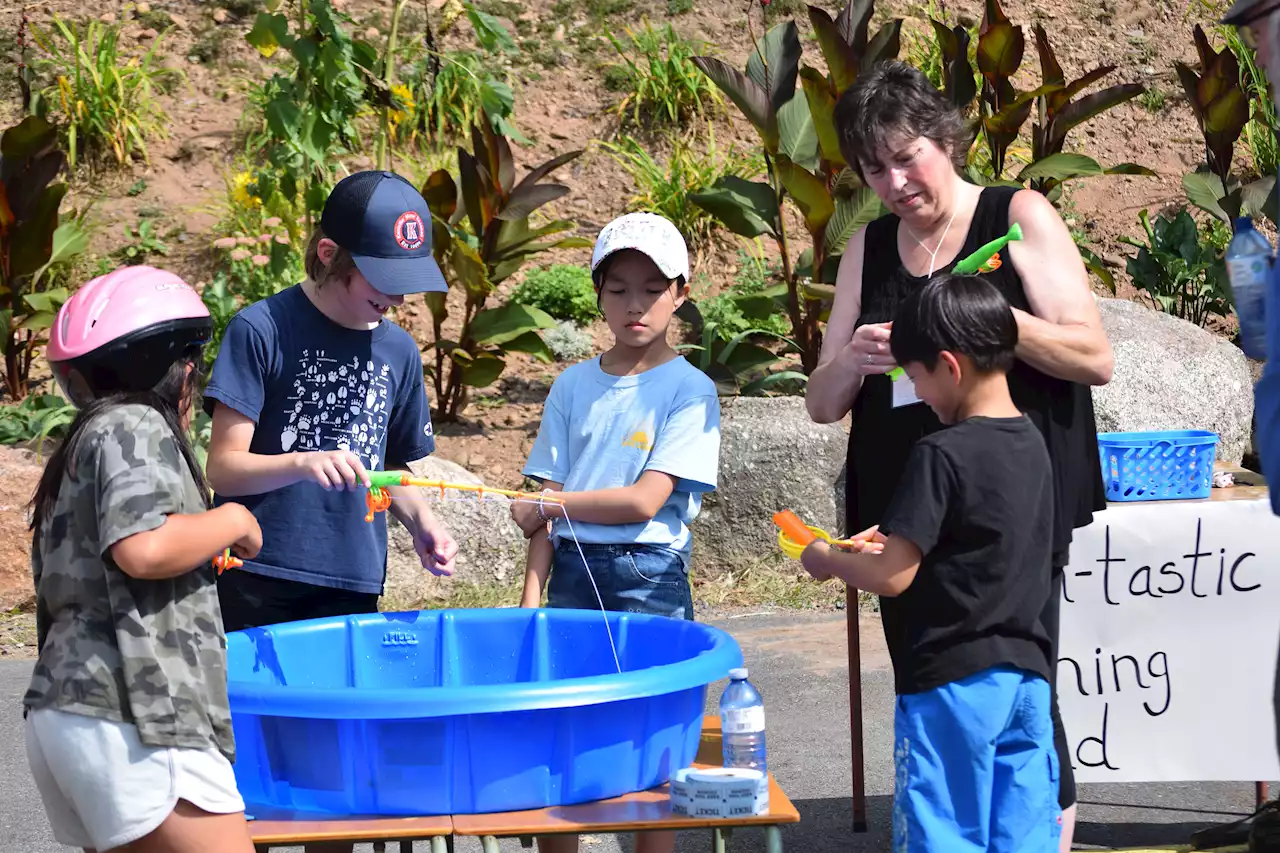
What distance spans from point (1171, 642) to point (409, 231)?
2.23 m

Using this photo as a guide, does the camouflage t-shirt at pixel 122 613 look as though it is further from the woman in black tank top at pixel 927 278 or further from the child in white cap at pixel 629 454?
the woman in black tank top at pixel 927 278

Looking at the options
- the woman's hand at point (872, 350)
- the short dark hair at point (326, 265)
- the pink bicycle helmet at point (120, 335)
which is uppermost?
the short dark hair at point (326, 265)

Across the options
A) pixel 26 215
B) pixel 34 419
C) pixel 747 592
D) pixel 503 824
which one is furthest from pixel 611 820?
pixel 26 215

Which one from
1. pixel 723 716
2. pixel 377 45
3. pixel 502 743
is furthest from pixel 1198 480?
pixel 377 45

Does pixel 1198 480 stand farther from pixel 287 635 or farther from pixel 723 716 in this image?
pixel 287 635

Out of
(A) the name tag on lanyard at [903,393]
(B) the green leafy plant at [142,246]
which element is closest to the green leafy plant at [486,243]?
(B) the green leafy plant at [142,246]

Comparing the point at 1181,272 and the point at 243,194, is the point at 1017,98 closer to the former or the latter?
the point at 1181,272

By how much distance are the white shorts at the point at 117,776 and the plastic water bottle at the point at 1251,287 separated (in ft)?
5.37

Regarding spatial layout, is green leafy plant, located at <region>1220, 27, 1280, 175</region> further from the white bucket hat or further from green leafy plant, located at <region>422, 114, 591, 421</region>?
the white bucket hat

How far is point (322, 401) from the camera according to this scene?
2.96 metres

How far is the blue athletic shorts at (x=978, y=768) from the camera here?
99.4 inches

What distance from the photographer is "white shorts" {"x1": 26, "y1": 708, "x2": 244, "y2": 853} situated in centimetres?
215

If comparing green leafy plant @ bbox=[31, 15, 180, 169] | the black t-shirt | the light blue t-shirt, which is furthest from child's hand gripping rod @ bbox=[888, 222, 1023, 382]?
green leafy plant @ bbox=[31, 15, 180, 169]

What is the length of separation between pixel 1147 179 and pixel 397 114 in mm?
5167
